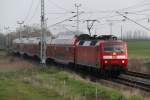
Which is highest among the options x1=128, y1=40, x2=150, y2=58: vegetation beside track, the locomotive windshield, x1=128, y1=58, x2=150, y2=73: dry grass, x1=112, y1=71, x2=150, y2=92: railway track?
the locomotive windshield

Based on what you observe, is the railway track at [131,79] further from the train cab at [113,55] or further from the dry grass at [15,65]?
the dry grass at [15,65]

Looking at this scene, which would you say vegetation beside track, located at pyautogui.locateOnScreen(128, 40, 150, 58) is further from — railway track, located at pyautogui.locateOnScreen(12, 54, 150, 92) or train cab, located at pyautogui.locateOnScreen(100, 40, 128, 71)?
train cab, located at pyautogui.locateOnScreen(100, 40, 128, 71)

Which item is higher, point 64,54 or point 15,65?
point 64,54

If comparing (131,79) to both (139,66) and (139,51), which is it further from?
(139,51)

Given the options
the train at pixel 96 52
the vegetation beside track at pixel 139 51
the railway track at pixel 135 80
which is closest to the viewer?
the railway track at pixel 135 80

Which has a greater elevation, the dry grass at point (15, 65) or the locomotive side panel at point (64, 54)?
the locomotive side panel at point (64, 54)

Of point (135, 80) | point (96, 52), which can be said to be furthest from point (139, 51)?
point (135, 80)

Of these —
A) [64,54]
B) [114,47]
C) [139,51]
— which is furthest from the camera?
[139,51]

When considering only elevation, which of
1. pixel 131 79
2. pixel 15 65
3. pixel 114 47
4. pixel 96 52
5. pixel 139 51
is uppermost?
pixel 114 47

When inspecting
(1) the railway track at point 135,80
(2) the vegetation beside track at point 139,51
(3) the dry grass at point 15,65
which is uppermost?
(2) the vegetation beside track at point 139,51

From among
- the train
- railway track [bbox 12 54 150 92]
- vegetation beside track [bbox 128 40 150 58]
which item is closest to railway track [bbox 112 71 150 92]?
railway track [bbox 12 54 150 92]

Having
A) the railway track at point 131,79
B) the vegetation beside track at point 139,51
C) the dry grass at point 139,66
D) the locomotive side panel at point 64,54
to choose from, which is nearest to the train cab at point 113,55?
the railway track at point 131,79

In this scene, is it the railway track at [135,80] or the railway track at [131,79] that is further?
the railway track at [131,79]

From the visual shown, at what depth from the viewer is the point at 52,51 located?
53.4m
